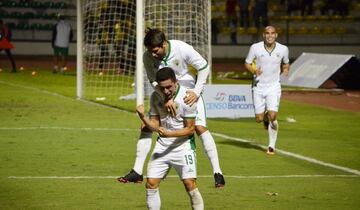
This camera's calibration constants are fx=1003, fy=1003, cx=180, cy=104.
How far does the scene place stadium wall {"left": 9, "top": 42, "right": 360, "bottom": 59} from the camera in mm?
46031

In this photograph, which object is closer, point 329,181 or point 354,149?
point 329,181

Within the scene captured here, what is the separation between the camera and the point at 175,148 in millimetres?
9703

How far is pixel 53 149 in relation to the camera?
53.6 ft

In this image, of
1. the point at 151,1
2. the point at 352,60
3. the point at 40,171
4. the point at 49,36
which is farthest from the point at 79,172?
the point at 49,36

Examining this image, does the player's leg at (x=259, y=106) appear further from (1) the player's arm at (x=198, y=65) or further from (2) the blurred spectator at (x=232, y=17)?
(2) the blurred spectator at (x=232, y=17)

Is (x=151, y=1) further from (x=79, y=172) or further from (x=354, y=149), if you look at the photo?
(x=79, y=172)

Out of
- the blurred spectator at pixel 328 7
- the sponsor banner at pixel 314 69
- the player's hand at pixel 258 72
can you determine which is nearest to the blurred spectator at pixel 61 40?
the sponsor banner at pixel 314 69

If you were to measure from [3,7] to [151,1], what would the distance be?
86.3ft

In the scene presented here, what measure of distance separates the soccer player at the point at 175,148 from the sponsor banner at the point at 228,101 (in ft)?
38.3

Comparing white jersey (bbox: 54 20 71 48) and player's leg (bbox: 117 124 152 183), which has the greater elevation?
player's leg (bbox: 117 124 152 183)

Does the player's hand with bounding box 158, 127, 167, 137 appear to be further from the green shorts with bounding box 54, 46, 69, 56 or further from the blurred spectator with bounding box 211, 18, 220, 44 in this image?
the blurred spectator with bounding box 211, 18, 220, 44

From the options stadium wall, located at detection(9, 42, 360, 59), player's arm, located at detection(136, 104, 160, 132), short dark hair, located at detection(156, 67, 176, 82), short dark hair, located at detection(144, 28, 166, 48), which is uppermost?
short dark hair, located at detection(144, 28, 166, 48)

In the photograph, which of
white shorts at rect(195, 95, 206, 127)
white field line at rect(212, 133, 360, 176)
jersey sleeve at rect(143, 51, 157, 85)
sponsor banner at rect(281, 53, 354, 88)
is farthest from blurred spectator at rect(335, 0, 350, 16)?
jersey sleeve at rect(143, 51, 157, 85)

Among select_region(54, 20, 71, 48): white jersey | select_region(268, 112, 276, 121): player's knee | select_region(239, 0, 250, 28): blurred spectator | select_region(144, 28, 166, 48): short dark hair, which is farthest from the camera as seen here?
select_region(239, 0, 250, 28): blurred spectator
